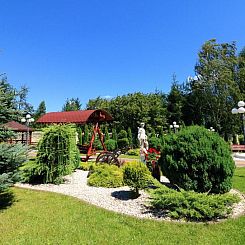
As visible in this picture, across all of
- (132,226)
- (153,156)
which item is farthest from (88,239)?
(153,156)

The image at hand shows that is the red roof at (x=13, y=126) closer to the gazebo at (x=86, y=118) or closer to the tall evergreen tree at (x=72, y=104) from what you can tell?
the gazebo at (x=86, y=118)

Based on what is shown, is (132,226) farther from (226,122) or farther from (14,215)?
(226,122)

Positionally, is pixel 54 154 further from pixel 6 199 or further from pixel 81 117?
pixel 81 117

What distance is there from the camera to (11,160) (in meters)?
4.99

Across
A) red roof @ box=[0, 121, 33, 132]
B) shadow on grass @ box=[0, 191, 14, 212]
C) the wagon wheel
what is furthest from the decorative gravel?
the wagon wheel

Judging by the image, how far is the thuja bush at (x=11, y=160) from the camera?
4863 mm

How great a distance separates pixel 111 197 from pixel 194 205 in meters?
2.22

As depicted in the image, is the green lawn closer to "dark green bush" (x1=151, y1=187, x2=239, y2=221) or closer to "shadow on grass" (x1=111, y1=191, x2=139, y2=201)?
"dark green bush" (x1=151, y1=187, x2=239, y2=221)

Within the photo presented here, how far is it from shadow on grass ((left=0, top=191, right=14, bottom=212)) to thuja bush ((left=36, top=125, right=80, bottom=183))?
128 cm

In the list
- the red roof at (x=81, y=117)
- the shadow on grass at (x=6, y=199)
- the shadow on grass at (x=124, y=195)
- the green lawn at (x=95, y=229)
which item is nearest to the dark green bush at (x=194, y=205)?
the green lawn at (x=95, y=229)

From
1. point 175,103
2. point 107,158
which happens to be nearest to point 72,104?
point 175,103

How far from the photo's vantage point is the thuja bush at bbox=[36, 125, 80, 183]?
7465mm

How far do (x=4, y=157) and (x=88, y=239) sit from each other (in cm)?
243

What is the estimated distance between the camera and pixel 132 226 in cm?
421
